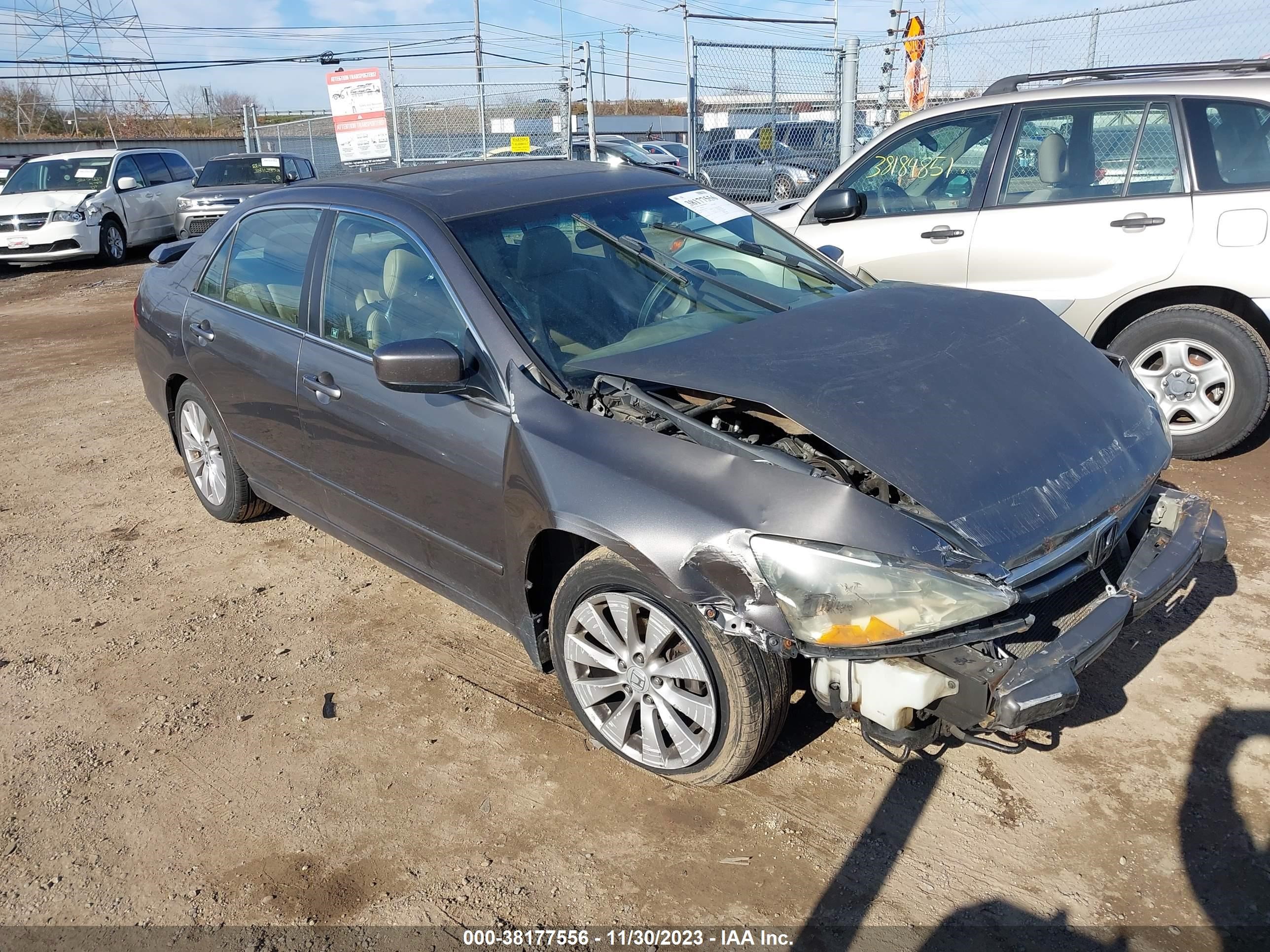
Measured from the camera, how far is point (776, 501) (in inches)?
101

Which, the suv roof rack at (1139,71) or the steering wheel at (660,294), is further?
the suv roof rack at (1139,71)

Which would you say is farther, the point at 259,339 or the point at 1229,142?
the point at 1229,142

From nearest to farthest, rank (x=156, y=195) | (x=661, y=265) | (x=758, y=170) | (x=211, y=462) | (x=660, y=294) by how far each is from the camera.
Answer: (x=660, y=294)
(x=661, y=265)
(x=211, y=462)
(x=758, y=170)
(x=156, y=195)

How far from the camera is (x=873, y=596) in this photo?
2.43 m

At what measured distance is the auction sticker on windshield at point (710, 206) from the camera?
413 cm

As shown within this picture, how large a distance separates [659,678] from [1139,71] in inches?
189

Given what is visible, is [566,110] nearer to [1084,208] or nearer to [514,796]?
[1084,208]

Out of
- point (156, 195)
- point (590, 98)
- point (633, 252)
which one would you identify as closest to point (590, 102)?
point (590, 98)

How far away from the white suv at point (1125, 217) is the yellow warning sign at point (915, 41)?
5866mm

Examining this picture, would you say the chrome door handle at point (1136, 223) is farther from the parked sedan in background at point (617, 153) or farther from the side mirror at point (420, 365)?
the parked sedan in background at point (617, 153)

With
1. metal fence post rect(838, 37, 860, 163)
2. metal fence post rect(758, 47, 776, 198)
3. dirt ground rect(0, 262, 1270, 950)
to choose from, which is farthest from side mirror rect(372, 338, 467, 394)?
metal fence post rect(758, 47, 776, 198)

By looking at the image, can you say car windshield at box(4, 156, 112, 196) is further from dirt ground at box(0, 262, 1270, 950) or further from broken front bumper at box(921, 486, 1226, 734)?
broken front bumper at box(921, 486, 1226, 734)

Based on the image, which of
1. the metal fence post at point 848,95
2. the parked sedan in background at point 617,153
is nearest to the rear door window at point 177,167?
the parked sedan in background at point 617,153

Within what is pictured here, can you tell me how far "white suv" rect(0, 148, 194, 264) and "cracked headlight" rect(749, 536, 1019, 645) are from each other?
51.1 ft
